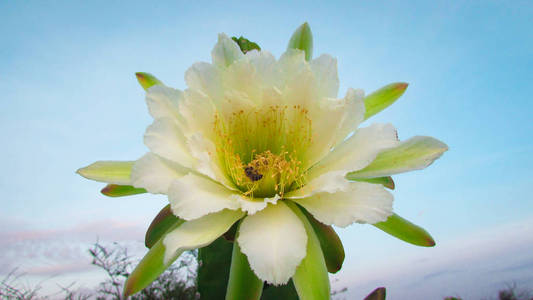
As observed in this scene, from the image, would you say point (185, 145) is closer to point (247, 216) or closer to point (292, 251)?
point (247, 216)

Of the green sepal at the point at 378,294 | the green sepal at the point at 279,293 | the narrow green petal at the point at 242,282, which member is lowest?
the green sepal at the point at 378,294

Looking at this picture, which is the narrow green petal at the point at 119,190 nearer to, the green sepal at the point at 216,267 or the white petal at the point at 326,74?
the green sepal at the point at 216,267

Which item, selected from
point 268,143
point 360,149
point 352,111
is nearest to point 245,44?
point 268,143

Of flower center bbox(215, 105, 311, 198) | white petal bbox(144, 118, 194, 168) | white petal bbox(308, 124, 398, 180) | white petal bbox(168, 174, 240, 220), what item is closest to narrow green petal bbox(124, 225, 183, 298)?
white petal bbox(168, 174, 240, 220)

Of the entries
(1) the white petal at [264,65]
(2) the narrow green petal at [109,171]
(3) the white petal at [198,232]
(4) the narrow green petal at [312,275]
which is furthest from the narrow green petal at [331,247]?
(2) the narrow green petal at [109,171]

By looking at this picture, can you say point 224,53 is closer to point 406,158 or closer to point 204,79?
point 204,79

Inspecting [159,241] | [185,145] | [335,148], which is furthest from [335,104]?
[159,241]
